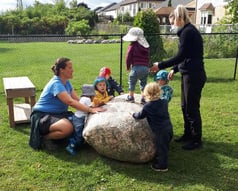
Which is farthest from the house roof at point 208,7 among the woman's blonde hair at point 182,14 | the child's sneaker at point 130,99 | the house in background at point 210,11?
the woman's blonde hair at point 182,14

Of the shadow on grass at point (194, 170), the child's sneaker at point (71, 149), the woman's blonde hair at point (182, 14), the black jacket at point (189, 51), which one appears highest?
the woman's blonde hair at point (182, 14)

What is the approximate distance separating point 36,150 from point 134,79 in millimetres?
2445

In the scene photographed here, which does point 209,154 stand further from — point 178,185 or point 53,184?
point 53,184

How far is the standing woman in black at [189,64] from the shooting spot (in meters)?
4.41

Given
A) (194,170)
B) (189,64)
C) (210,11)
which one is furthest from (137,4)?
(194,170)

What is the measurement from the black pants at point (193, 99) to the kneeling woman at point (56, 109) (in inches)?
51.3

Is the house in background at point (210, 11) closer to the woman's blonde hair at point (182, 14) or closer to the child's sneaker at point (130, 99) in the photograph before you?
the child's sneaker at point (130, 99)

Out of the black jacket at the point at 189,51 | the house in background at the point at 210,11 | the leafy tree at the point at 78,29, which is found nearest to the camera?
the black jacket at the point at 189,51

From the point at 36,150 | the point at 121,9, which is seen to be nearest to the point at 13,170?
the point at 36,150

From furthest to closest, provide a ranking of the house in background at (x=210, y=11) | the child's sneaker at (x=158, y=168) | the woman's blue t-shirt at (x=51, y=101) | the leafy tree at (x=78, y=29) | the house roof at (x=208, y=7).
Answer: the house roof at (x=208, y=7), the leafy tree at (x=78, y=29), the house in background at (x=210, y=11), the woman's blue t-shirt at (x=51, y=101), the child's sneaker at (x=158, y=168)

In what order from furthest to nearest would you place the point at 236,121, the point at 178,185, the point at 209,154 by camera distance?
the point at 236,121, the point at 209,154, the point at 178,185

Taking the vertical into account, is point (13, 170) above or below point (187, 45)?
below

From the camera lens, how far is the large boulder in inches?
164

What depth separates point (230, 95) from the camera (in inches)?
332
